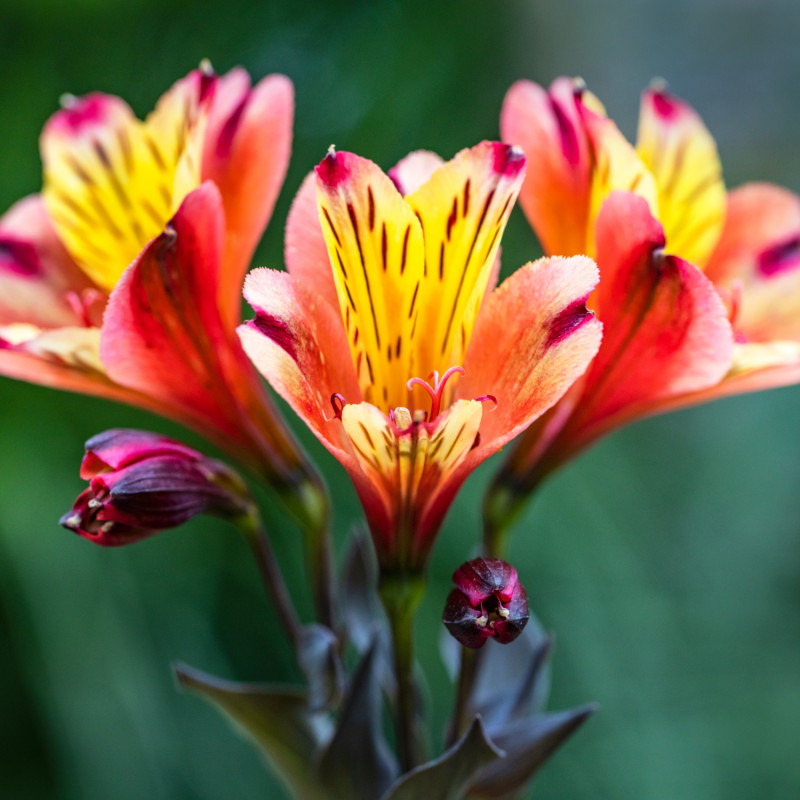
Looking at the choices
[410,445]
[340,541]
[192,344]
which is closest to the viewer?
[410,445]

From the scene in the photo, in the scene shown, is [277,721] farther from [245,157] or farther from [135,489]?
[245,157]

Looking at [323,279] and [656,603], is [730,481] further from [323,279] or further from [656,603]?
[323,279]

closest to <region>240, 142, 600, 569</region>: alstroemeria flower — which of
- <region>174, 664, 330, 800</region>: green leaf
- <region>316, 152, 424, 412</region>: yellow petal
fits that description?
<region>316, 152, 424, 412</region>: yellow petal

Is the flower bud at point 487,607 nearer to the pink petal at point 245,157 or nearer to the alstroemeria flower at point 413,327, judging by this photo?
the alstroemeria flower at point 413,327

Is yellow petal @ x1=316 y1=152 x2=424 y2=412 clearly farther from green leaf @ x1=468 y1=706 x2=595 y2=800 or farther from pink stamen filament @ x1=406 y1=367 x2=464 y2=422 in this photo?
green leaf @ x1=468 y1=706 x2=595 y2=800

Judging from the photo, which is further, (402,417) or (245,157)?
(245,157)

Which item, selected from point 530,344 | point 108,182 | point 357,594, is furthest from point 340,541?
point 530,344

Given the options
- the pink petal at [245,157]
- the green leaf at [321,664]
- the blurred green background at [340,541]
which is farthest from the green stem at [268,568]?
the blurred green background at [340,541]
